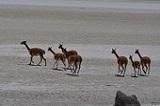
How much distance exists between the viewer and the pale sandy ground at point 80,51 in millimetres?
13781

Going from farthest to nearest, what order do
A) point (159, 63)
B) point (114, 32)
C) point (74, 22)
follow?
point (74, 22), point (114, 32), point (159, 63)

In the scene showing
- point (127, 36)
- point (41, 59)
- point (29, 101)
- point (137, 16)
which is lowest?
point (29, 101)

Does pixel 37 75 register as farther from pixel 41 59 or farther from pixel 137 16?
pixel 137 16

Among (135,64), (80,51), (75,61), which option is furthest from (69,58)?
(80,51)

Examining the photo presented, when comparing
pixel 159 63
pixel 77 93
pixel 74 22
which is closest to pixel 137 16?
pixel 74 22

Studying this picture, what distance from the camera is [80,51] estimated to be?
22750 mm

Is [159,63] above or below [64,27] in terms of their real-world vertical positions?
below

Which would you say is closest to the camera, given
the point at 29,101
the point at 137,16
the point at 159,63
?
the point at 29,101

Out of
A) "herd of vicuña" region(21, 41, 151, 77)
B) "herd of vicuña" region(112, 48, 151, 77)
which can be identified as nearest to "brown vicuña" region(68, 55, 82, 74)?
"herd of vicuña" region(21, 41, 151, 77)

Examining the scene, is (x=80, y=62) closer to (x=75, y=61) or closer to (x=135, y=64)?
(x=75, y=61)

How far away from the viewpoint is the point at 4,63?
61.5 ft

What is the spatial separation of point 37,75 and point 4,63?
262 centimetres

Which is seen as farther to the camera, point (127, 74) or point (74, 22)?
point (74, 22)

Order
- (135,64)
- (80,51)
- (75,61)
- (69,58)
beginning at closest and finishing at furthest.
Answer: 1. (75,61)
2. (69,58)
3. (135,64)
4. (80,51)
